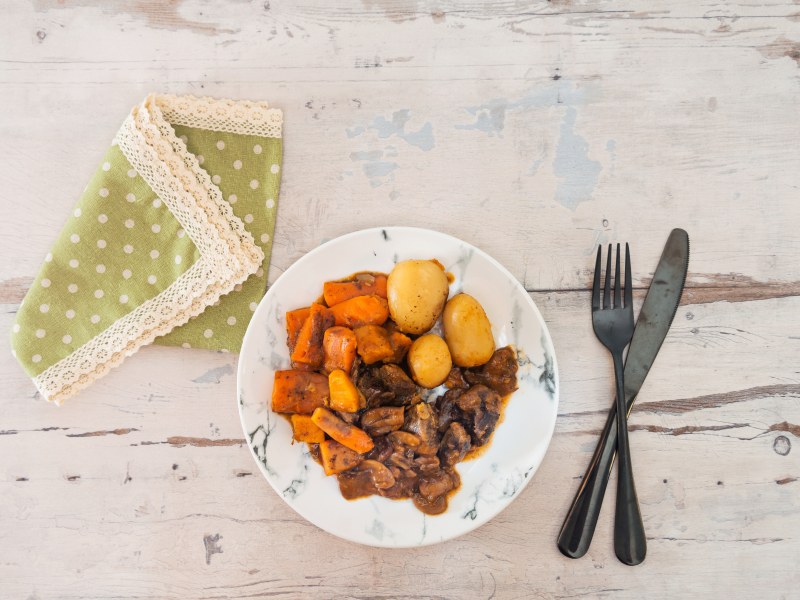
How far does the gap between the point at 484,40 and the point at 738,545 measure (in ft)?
5.19

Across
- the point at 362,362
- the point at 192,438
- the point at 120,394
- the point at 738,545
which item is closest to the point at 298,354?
the point at 362,362

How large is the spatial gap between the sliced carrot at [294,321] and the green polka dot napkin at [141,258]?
0.68 ft

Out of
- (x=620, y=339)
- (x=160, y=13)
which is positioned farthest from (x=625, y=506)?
(x=160, y=13)

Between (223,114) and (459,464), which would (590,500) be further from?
(223,114)

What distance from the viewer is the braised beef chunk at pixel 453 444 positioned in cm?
143

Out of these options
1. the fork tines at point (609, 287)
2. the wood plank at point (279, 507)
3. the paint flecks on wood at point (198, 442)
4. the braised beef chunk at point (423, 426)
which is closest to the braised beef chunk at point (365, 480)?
the braised beef chunk at point (423, 426)

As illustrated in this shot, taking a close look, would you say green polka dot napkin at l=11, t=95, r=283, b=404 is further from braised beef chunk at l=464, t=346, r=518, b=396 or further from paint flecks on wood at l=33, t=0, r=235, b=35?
braised beef chunk at l=464, t=346, r=518, b=396

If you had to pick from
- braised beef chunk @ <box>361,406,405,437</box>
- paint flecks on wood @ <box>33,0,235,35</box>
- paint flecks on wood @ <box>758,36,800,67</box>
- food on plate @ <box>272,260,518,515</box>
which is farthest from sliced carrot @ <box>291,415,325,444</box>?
paint flecks on wood @ <box>758,36,800,67</box>

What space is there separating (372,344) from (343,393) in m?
0.13

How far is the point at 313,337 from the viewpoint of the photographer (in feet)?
4.59

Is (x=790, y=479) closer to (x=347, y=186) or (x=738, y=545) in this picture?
(x=738, y=545)

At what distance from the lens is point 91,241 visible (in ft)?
4.98

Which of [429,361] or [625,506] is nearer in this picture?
[429,361]

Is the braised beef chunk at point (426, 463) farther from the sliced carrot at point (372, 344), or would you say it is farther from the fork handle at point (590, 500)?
the fork handle at point (590, 500)
